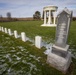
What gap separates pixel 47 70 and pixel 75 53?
2.54 meters

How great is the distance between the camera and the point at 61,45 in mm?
4043

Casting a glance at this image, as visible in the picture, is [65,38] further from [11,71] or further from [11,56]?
[11,56]

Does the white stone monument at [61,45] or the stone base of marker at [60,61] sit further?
the stone base of marker at [60,61]

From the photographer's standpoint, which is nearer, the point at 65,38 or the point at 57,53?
the point at 65,38

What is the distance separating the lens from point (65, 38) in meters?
3.90

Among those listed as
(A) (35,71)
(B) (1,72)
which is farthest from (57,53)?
(B) (1,72)

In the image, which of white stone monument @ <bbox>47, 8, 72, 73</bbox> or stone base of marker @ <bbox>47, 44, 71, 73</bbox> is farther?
stone base of marker @ <bbox>47, 44, 71, 73</bbox>

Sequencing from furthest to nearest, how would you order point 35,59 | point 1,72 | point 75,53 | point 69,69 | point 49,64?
point 75,53 < point 35,59 < point 49,64 < point 69,69 < point 1,72

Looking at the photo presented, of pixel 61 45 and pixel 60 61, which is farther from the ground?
pixel 61 45

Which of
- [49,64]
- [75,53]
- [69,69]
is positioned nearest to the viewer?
[69,69]

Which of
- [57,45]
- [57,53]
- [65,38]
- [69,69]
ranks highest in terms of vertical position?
[65,38]

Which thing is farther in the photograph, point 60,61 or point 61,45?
point 61,45

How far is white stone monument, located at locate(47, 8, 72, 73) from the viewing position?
12.2ft

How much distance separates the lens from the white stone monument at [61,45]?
3.71 metres
